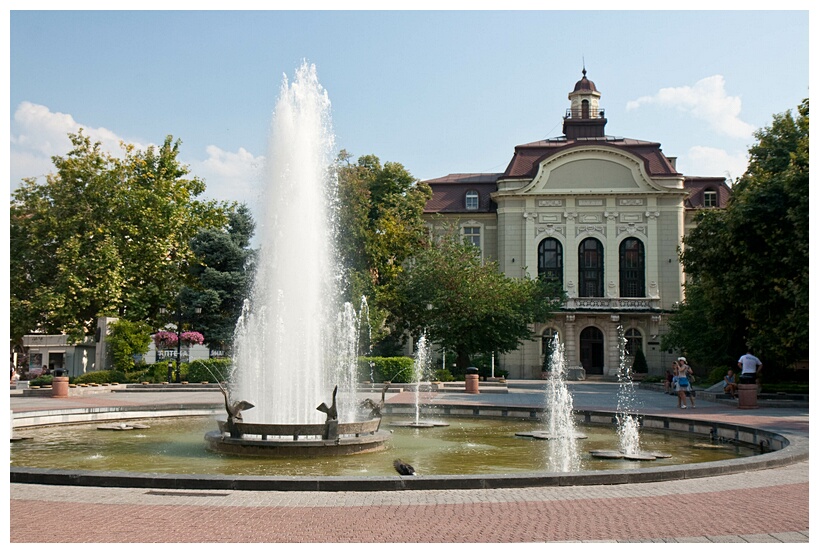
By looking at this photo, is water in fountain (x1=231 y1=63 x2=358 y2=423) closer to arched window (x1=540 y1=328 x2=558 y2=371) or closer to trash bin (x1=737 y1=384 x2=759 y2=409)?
trash bin (x1=737 y1=384 x2=759 y2=409)

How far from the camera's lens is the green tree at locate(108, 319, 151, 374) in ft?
126

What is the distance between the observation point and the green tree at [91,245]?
134 ft

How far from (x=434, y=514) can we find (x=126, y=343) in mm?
32453

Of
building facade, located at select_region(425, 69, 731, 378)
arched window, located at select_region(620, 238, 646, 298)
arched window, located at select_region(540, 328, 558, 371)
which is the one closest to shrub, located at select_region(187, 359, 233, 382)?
building facade, located at select_region(425, 69, 731, 378)

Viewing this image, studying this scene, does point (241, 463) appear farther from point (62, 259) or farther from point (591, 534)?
point (62, 259)

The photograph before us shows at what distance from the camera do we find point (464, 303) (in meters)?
41.8

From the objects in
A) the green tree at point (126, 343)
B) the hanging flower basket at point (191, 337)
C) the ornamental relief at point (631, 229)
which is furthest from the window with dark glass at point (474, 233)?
the green tree at point (126, 343)

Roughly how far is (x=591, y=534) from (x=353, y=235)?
38.5 metres

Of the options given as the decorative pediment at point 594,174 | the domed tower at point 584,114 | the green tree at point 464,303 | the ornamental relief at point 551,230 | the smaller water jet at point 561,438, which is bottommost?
the smaller water jet at point 561,438

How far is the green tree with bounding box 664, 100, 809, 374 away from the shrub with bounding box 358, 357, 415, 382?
43.0 ft

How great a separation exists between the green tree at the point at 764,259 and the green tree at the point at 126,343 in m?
23.9

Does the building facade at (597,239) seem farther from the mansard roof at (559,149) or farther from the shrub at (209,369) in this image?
the shrub at (209,369)

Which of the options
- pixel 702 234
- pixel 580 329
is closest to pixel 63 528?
pixel 702 234

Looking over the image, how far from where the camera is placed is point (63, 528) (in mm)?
8023
